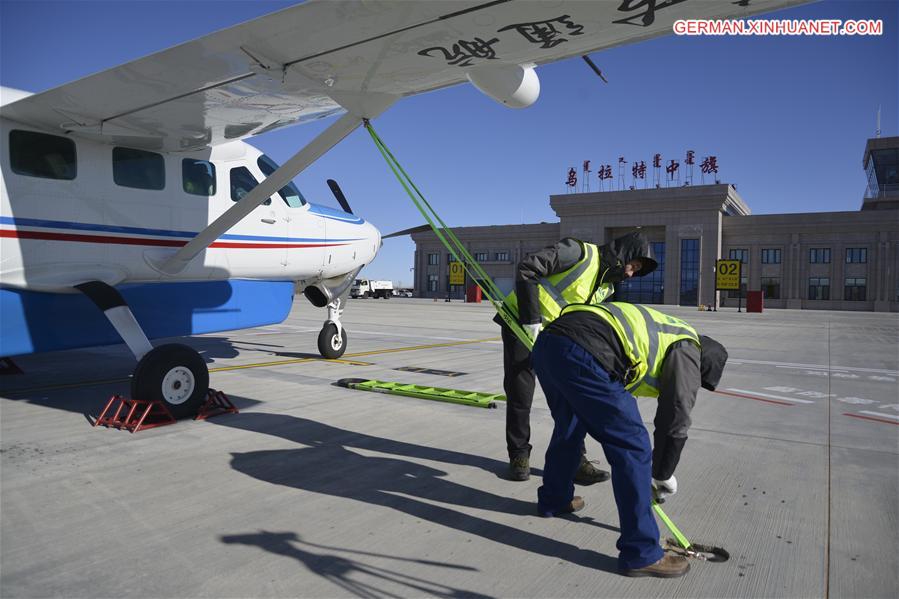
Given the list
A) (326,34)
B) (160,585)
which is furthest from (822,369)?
(160,585)

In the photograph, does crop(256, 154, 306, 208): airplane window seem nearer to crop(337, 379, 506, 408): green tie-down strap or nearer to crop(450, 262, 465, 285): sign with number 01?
crop(337, 379, 506, 408): green tie-down strap

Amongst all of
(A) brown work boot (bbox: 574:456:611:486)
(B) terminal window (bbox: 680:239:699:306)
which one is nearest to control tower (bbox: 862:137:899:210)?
(B) terminal window (bbox: 680:239:699:306)

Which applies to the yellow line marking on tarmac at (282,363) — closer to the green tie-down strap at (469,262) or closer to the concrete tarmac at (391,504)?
the concrete tarmac at (391,504)

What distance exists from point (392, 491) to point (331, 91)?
3.63 meters

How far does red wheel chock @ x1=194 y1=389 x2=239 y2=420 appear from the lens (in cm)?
614

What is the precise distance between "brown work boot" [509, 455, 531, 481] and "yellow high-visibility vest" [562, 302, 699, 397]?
5.07 ft

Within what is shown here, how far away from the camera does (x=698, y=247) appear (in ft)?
194

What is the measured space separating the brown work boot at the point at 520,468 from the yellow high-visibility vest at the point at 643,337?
1.55 m

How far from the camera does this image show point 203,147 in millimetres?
7227

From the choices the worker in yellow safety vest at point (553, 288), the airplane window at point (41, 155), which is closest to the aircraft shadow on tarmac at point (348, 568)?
the worker in yellow safety vest at point (553, 288)

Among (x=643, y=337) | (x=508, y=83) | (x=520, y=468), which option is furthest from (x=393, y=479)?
(x=508, y=83)

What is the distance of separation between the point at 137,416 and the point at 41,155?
9.74 feet

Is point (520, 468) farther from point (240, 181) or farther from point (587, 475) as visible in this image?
point (240, 181)

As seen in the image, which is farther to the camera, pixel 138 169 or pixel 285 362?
pixel 285 362
